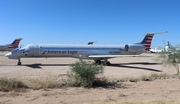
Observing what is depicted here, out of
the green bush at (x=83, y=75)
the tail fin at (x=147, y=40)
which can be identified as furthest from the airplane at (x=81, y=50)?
the green bush at (x=83, y=75)

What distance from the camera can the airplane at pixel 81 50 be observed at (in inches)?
977

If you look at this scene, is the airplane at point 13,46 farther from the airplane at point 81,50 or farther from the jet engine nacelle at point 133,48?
the jet engine nacelle at point 133,48

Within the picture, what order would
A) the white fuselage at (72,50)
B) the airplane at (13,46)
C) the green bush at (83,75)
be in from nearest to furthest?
the green bush at (83,75)
the white fuselage at (72,50)
the airplane at (13,46)

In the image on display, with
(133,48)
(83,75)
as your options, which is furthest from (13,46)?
(83,75)

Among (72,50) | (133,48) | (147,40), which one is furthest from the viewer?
(147,40)

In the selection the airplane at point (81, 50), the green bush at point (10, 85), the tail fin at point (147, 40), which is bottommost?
the green bush at point (10, 85)

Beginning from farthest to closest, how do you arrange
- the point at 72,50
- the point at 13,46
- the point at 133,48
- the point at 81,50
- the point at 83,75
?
the point at 13,46, the point at 133,48, the point at 81,50, the point at 72,50, the point at 83,75

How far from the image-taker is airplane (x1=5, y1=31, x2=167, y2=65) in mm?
24812

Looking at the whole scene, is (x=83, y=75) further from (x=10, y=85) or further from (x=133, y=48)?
(x=133, y=48)

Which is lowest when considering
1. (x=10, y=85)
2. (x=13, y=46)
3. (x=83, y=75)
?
(x=10, y=85)

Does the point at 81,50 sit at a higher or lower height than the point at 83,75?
higher

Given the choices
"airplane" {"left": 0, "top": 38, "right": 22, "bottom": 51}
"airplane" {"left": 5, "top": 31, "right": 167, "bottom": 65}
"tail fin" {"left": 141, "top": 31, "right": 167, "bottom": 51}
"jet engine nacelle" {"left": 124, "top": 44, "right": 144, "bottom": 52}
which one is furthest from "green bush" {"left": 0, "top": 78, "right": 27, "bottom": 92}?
"airplane" {"left": 0, "top": 38, "right": 22, "bottom": 51}

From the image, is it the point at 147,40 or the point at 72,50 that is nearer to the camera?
the point at 72,50

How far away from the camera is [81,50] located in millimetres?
27047
